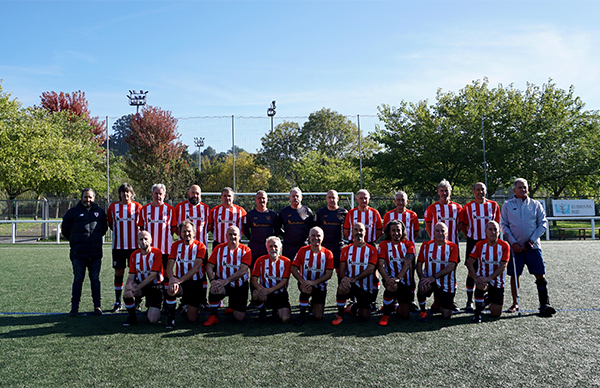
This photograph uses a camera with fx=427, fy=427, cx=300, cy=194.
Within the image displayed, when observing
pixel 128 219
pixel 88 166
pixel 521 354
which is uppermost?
pixel 88 166

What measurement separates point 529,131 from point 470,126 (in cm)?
244

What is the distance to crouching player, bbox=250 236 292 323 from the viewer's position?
445 cm

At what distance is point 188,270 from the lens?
15.2ft

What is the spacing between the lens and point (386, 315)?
14.5 feet

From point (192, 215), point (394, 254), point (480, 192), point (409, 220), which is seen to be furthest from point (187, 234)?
point (480, 192)

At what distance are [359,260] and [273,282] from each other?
3.15ft

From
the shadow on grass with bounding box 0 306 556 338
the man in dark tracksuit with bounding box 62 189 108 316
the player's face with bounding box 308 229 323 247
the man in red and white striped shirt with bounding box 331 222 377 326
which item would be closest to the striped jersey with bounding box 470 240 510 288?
the shadow on grass with bounding box 0 306 556 338

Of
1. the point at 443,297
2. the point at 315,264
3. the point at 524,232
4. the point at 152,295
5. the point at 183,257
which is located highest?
the point at 524,232

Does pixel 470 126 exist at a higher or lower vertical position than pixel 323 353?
higher

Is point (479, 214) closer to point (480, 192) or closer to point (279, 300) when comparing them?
point (480, 192)

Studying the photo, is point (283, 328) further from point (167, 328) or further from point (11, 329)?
point (11, 329)

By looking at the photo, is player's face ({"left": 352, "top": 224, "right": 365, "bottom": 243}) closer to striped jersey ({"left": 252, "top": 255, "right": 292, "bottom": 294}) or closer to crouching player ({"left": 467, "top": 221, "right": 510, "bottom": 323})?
striped jersey ({"left": 252, "top": 255, "right": 292, "bottom": 294})

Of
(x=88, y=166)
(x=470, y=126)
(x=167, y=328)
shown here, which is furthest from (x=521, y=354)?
(x=88, y=166)

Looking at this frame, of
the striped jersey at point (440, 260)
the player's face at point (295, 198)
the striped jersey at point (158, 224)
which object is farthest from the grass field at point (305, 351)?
the player's face at point (295, 198)
